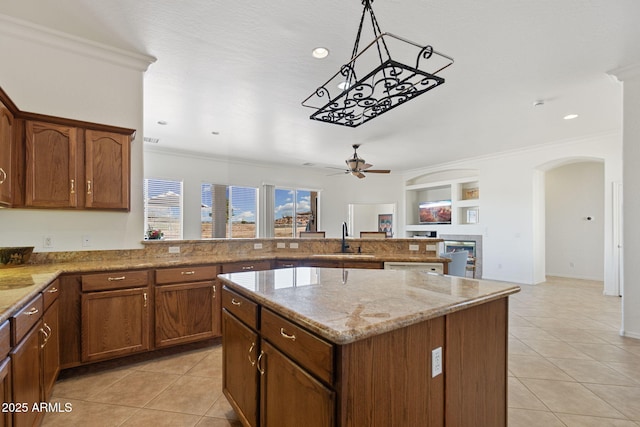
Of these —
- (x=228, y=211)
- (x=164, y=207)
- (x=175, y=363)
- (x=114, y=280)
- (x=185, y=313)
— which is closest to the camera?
(x=114, y=280)

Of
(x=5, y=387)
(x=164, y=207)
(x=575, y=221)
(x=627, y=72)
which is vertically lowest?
(x=5, y=387)

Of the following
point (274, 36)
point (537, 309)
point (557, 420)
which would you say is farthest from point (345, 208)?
point (557, 420)

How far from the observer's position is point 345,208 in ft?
30.6

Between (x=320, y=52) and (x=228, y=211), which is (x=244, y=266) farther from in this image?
(x=228, y=211)

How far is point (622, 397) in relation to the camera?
7.23 feet

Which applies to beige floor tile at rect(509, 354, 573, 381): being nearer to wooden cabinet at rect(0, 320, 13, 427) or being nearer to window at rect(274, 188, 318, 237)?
wooden cabinet at rect(0, 320, 13, 427)

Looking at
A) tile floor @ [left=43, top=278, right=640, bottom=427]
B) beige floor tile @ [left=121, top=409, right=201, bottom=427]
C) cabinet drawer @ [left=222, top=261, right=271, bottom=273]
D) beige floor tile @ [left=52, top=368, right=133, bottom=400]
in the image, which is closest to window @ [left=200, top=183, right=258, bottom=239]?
cabinet drawer @ [left=222, top=261, right=271, bottom=273]

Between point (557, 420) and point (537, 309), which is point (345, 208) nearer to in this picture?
point (537, 309)

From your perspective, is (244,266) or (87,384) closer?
(87,384)

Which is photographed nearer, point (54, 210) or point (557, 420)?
point (557, 420)

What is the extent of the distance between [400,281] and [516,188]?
19.8ft

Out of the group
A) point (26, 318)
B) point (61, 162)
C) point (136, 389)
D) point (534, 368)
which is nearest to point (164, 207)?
point (61, 162)

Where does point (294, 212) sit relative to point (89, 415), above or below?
above

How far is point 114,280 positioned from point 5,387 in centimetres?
134
